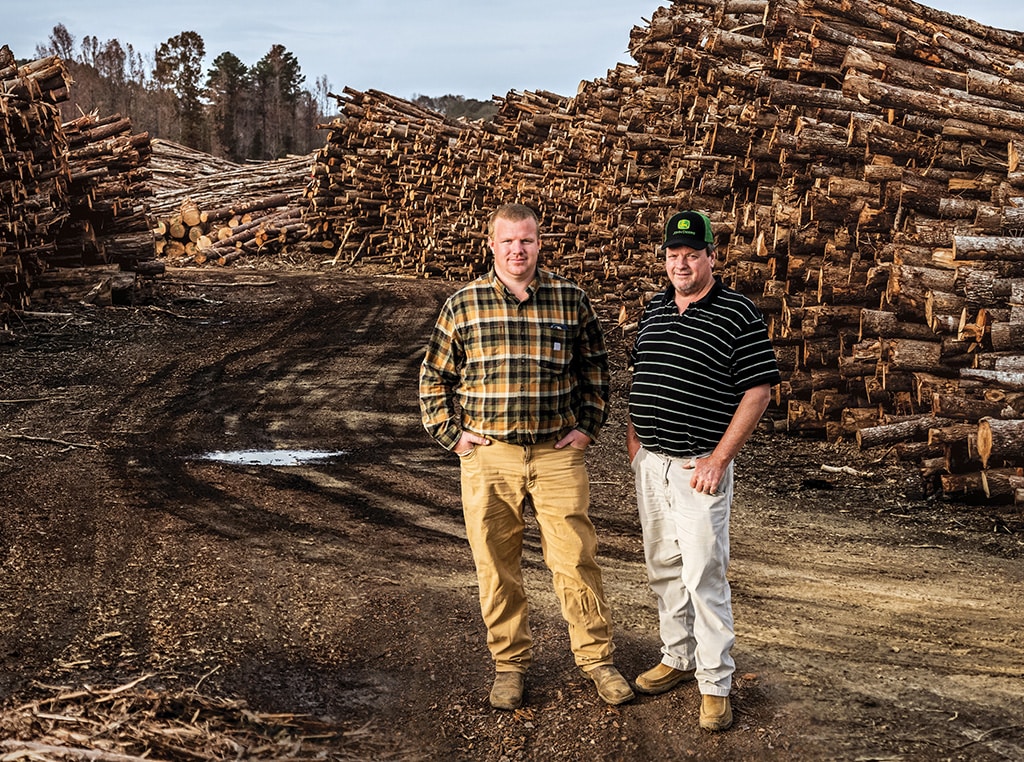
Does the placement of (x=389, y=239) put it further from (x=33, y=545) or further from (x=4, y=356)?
(x=33, y=545)

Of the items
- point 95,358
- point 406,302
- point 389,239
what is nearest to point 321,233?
point 389,239

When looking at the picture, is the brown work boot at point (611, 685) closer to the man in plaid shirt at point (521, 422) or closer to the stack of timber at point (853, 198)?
the man in plaid shirt at point (521, 422)

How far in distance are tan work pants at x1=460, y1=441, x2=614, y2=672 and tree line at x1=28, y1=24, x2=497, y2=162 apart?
49.7 meters

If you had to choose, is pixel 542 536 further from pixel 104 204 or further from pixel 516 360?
pixel 104 204

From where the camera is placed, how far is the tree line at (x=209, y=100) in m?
56.1

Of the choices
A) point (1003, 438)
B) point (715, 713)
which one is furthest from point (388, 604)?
point (1003, 438)

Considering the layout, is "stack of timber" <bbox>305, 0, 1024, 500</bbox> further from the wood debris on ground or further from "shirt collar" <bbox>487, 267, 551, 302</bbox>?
the wood debris on ground

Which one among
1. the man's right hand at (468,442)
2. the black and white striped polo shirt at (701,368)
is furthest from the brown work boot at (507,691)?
the black and white striped polo shirt at (701,368)

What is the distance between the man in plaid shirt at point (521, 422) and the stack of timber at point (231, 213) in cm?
2258

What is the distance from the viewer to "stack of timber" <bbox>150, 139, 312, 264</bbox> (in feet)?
88.8

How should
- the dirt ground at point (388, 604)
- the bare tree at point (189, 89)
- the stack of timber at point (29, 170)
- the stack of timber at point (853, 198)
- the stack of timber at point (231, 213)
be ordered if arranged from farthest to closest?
1. the bare tree at point (189, 89)
2. the stack of timber at point (231, 213)
3. the stack of timber at point (29, 170)
4. the stack of timber at point (853, 198)
5. the dirt ground at point (388, 604)

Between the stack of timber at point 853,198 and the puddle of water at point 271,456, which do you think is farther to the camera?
the puddle of water at point 271,456

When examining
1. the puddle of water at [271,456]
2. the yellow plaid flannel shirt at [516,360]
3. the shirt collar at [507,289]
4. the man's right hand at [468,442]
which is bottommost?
the puddle of water at [271,456]

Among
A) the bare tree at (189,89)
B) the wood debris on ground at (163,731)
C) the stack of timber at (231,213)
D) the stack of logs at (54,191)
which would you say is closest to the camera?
the wood debris on ground at (163,731)
